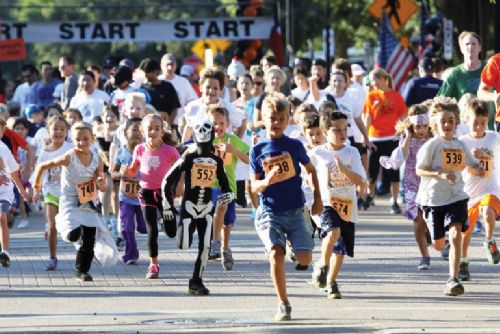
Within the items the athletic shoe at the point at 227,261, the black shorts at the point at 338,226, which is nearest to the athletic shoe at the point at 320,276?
the black shorts at the point at 338,226

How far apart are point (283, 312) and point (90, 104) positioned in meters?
10.8

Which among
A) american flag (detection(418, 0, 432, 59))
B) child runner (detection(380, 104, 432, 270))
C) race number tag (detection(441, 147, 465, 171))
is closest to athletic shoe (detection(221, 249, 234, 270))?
child runner (detection(380, 104, 432, 270))

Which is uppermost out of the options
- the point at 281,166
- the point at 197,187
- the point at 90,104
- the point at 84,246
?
the point at 90,104

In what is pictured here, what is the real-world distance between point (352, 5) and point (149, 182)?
124ft

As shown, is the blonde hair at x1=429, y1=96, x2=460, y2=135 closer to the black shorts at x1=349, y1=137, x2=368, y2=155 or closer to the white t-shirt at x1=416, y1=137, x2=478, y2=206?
the white t-shirt at x1=416, y1=137, x2=478, y2=206

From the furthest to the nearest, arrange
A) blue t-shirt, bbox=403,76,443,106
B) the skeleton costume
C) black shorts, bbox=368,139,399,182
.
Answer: black shorts, bbox=368,139,399,182, blue t-shirt, bbox=403,76,443,106, the skeleton costume

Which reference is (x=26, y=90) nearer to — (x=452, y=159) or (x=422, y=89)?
(x=422, y=89)

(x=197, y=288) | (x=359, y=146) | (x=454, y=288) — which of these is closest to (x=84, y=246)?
(x=197, y=288)

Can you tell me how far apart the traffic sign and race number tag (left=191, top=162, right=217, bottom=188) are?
17.8 meters

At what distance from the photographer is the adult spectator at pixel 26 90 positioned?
89.8ft

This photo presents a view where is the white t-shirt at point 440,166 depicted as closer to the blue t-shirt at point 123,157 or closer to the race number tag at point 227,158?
the race number tag at point 227,158

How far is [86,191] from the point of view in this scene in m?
14.3

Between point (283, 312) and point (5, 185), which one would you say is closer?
point (283, 312)

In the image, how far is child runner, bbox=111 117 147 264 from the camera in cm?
1538
